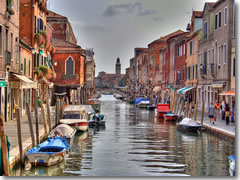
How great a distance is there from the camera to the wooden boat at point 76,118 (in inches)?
725

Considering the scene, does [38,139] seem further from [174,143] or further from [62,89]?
[62,89]

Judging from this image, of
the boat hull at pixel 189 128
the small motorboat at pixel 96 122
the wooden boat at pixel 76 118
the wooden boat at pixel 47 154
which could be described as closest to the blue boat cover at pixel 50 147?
the wooden boat at pixel 47 154

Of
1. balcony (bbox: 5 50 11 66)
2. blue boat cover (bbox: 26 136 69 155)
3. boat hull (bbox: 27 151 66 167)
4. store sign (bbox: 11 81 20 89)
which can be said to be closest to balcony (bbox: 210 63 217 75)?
store sign (bbox: 11 81 20 89)

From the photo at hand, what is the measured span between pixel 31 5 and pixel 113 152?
13.9 metres

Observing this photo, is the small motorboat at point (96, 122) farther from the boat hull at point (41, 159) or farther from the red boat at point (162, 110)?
the boat hull at point (41, 159)

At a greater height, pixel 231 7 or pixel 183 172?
pixel 231 7

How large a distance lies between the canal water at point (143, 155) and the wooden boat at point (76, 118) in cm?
46

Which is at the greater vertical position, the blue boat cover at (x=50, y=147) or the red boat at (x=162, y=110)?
the red boat at (x=162, y=110)

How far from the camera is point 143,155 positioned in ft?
40.9

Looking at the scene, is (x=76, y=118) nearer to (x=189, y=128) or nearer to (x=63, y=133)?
(x=63, y=133)

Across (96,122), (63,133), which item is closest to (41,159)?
(63,133)

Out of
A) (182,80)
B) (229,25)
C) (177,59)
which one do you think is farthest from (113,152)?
(177,59)

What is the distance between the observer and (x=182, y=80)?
122 ft

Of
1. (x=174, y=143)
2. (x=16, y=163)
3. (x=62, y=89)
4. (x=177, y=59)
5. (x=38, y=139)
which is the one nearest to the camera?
(x=16, y=163)
